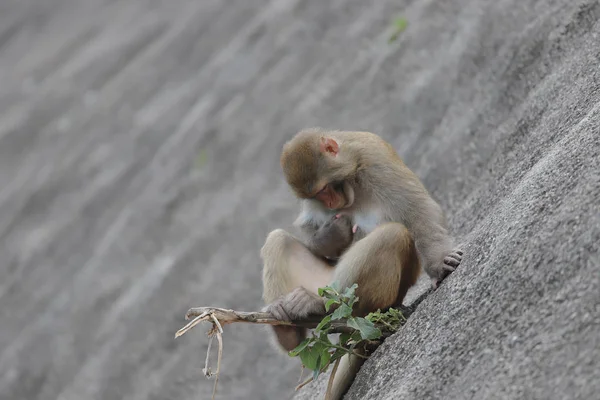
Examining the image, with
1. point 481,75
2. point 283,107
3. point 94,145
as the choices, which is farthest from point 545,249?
point 94,145

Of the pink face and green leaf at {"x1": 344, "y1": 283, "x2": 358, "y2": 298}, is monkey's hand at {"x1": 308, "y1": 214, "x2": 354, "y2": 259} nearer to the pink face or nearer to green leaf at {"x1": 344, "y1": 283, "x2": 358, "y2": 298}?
the pink face

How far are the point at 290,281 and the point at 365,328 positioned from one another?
82cm

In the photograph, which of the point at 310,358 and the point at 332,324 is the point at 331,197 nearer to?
the point at 332,324

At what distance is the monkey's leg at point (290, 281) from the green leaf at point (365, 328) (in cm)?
34

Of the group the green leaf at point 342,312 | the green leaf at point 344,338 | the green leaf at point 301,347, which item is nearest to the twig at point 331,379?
the green leaf at point 344,338

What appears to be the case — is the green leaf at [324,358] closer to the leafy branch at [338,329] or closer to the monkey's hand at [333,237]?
the leafy branch at [338,329]

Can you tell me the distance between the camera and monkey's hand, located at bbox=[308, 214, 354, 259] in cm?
506

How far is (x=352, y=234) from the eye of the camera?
5.09 m

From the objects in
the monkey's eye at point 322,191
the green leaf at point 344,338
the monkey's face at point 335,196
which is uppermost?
the monkey's eye at point 322,191

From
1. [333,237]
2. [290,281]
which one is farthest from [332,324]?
[333,237]

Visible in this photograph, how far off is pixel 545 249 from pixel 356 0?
8.82 meters

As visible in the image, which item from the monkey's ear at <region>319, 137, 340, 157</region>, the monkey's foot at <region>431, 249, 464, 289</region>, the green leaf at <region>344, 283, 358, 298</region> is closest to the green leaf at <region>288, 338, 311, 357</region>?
the green leaf at <region>344, 283, 358, 298</region>

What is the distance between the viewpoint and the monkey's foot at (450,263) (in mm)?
4496

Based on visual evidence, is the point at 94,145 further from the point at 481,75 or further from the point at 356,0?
the point at 481,75
